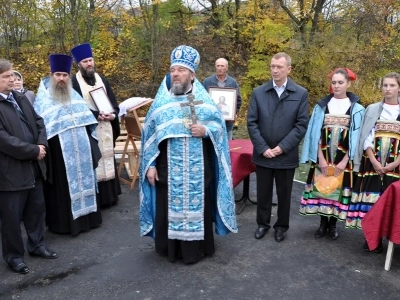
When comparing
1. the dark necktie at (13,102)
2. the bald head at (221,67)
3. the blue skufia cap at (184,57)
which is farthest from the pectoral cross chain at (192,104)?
the bald head at (221,67)

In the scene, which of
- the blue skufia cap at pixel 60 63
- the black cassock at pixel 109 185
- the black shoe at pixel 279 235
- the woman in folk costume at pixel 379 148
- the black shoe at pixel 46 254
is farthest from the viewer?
the black cassock at pixel 109 185

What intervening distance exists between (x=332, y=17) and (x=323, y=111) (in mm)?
11339

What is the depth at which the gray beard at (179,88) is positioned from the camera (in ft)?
12.1

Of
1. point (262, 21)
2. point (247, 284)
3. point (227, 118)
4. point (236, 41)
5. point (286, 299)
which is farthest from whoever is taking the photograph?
point (236, 41)

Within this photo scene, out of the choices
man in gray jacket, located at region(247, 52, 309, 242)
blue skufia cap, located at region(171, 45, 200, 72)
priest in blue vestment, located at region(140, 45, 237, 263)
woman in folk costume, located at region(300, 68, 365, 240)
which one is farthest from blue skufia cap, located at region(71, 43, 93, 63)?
woman in folk costume, located at region(300, 68, 365, 240)

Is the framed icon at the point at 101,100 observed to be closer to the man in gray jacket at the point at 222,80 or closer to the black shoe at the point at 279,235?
the man in gray jacket at the point at 222,80

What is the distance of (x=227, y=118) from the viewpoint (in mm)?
6023

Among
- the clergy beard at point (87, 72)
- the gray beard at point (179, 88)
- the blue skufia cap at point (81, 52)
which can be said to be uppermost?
the blue skufia cap at point (81, 52)

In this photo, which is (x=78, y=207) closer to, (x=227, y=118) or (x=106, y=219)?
(x=106, y=219)

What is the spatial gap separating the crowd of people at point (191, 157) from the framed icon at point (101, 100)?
581 millimetres

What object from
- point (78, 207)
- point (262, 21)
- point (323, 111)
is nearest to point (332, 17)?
point (262, 21)

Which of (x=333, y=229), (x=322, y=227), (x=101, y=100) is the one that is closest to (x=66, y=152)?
(x=101, y=100)

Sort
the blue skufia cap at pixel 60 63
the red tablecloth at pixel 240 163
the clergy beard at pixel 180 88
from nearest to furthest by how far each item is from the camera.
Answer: the clergy beard at pixel 180 88
the blue skufia cap at pixel 60 63
the red tablecloth at pixel 240 163

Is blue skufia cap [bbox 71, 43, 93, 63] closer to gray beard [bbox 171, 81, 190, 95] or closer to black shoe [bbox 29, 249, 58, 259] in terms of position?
gray beard [bbox 171, 81, 190, 95]
